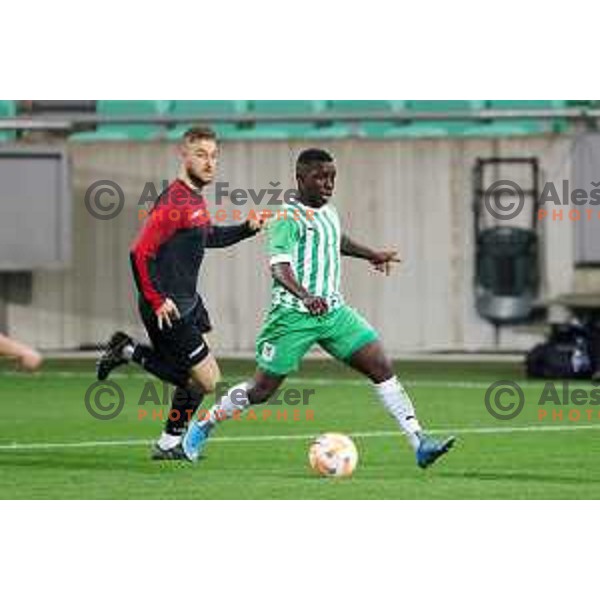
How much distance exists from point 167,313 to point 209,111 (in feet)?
60.3

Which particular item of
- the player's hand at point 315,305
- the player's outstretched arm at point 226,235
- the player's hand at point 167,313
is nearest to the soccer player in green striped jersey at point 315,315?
the player's hand at point 315,305

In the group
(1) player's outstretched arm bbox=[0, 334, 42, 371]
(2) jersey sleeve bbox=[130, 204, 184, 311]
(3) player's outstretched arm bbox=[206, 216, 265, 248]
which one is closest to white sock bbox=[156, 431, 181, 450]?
(2) jersey sleeve bbox=[130, 204, 184, 311]

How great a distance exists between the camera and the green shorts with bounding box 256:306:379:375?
43.2ft

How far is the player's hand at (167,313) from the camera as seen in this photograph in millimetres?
13750

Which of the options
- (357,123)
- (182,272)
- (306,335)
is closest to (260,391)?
(306,335)

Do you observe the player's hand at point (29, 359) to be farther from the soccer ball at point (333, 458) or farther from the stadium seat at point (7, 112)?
the stadium seat at point (7, 112)

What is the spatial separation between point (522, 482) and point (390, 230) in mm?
17490

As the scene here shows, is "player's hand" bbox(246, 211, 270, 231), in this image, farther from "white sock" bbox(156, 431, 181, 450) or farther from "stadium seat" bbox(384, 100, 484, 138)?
"stadium seat" bbox(384, 100, 484, 138)

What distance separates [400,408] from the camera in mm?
13195

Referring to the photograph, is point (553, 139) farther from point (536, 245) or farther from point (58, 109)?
point (58, 109)

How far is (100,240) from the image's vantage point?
31.0m

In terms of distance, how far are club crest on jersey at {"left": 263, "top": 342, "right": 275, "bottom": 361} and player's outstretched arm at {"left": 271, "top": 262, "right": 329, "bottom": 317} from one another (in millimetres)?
426

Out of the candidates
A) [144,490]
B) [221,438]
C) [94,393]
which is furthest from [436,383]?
[144,490]

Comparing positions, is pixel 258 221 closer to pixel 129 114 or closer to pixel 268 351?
pixel 268 351
